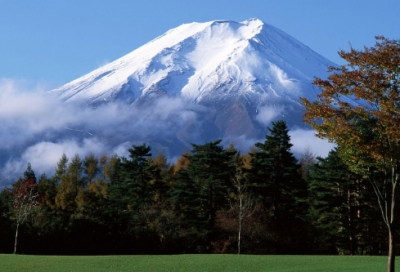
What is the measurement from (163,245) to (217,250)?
5.55m

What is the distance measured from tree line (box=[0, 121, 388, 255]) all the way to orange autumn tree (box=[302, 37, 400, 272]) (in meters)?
26.3

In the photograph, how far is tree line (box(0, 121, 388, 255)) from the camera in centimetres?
4119

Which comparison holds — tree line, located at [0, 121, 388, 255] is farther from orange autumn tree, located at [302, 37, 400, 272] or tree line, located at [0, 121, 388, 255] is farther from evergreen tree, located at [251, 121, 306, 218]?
orange autumn tree, located at [302, 37, 400, 272]

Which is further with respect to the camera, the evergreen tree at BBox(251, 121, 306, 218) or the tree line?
the evergreen tree at BBox(251, 121, 306, 218)

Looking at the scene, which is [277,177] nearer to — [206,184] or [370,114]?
[206,184]

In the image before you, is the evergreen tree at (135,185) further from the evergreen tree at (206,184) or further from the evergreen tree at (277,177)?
the evergreen tree at (277,177)

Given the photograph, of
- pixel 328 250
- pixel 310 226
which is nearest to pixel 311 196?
pixel 310 226

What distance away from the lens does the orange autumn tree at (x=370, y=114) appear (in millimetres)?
13992
